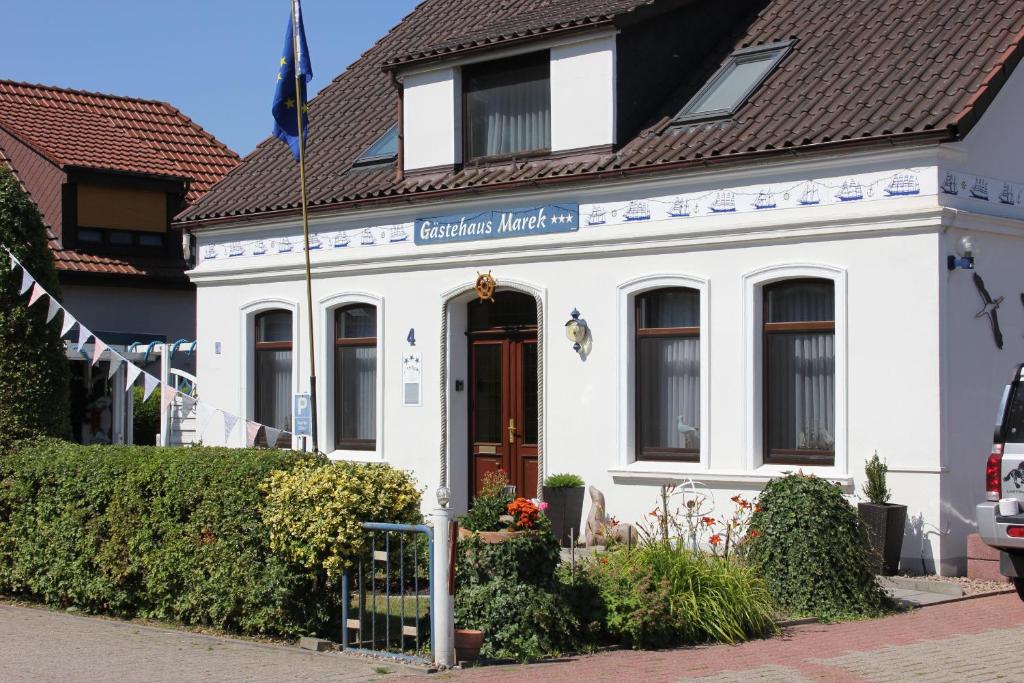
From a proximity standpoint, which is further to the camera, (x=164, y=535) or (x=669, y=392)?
(x=669, y=392)

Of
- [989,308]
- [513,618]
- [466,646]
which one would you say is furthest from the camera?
[989,308]

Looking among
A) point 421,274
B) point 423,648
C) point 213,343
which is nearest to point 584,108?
point 421,274

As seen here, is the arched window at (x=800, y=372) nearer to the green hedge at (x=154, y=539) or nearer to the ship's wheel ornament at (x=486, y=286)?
the ship's wheel ornament at (x=486, y=286)

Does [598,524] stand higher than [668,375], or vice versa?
[668,375]

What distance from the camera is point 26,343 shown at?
13.6m

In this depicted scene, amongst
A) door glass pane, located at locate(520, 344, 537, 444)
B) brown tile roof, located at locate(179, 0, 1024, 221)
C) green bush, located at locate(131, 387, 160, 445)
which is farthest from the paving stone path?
green bush, located at locate(131, 387, 160, 445)

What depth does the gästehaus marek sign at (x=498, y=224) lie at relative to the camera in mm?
16903

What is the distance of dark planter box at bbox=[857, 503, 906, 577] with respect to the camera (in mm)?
13469

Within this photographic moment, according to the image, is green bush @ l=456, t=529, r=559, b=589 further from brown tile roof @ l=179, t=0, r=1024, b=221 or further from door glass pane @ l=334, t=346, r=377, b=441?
door glass pane @ l=334, t=346, r=377, b=441

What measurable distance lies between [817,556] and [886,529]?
2.07 meters

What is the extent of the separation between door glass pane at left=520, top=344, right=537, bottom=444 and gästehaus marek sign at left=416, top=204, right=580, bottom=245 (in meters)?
1.57

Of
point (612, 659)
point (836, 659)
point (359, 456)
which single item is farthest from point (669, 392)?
point (836, 659)

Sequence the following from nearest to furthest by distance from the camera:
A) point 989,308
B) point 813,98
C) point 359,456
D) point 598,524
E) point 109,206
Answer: point 989,308, point 813,98, point 598,524, point 359,456, point 109,206

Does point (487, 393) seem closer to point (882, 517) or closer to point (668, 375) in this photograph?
point (668, 375)
